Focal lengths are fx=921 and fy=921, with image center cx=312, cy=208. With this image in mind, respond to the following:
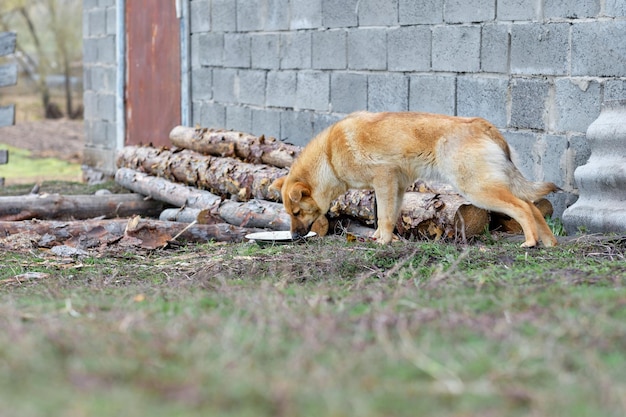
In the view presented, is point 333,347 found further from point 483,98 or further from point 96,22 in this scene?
point 96,22

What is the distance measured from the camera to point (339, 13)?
34.7 ft

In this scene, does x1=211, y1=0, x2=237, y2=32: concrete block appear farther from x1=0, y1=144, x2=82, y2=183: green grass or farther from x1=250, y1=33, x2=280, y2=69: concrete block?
x1=0, y1=144, x2=82, y2=183: green grass

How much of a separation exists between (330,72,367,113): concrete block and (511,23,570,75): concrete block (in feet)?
7.53

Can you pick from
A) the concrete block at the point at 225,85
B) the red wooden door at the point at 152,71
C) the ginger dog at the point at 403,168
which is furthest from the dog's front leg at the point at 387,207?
the red wooden door at the point at 152,71

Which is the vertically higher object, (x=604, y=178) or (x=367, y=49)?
(x=367, y=49)

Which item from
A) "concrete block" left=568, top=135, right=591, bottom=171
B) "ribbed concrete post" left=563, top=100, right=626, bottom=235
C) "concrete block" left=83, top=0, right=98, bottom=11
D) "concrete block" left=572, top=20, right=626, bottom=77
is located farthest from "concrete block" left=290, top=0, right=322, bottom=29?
"concrete block" left=83, top=0, right=98, bottom=11

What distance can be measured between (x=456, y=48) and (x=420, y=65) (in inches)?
22.1

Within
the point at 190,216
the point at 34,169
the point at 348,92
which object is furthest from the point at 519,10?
the point at 34,169

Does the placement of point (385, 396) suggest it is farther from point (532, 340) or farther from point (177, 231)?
point (177, 231)

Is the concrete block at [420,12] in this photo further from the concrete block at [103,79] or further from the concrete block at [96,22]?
the concrete block at [96,22]

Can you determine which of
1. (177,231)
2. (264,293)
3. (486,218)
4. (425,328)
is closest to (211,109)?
(177,231)

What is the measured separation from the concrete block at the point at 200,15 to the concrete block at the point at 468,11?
16.7ft

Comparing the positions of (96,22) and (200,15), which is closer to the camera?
(200,15)

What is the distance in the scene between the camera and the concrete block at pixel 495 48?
8.38 m
